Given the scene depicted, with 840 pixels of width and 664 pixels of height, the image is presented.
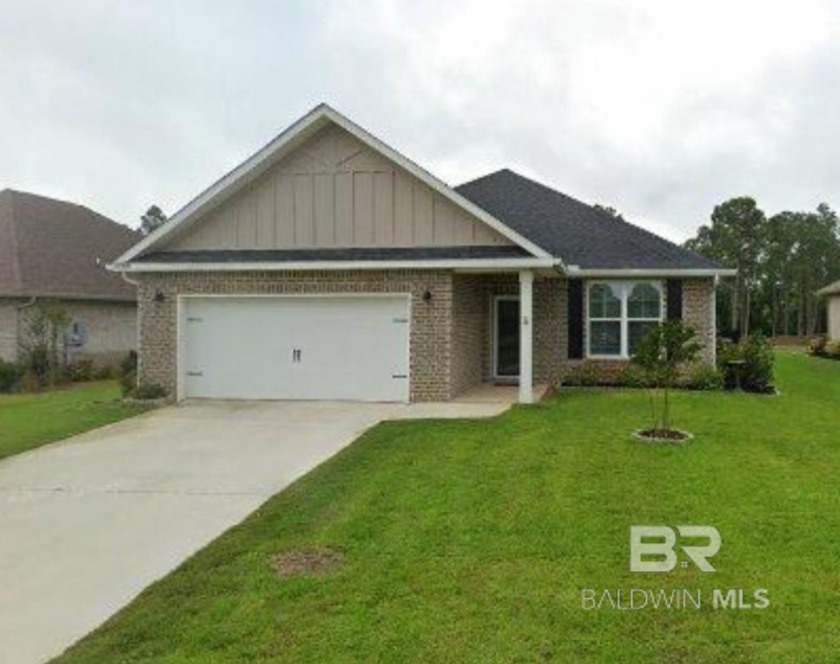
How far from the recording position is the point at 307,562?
21.0 ft

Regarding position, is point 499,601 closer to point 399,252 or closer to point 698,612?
point 698,612

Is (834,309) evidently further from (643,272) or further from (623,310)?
(643,272)

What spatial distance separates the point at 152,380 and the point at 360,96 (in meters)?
8.78

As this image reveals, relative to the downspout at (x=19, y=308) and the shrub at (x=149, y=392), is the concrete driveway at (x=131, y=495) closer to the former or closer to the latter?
the shrub at (x=149, y=392)

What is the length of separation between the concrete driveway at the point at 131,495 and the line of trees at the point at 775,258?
43068 mm

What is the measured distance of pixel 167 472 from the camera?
9.94 m

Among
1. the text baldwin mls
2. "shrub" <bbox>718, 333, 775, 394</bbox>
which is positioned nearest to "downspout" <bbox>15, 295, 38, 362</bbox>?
"shrub" <bbox>718, 333, 775, 394</bbox>

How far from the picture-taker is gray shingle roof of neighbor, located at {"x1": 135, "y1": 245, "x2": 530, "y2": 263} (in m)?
15.0

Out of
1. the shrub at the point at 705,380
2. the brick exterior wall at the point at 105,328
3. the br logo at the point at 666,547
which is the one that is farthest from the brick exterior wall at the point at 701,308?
the brick exterior wall at the point at 105,328

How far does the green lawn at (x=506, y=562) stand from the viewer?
15.9 ft

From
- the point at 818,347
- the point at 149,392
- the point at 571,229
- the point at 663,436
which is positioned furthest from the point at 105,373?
the point at 818,347

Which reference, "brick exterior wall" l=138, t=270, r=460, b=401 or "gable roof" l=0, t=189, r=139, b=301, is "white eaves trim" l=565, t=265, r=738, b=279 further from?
"gable roof" l=0, t=189, r=139, b=301

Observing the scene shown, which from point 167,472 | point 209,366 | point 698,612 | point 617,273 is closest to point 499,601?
point 698,612

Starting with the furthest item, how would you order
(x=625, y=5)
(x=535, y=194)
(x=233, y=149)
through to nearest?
(x=233, y=149)
(x=535, y=194)
(x=625, y=5)
